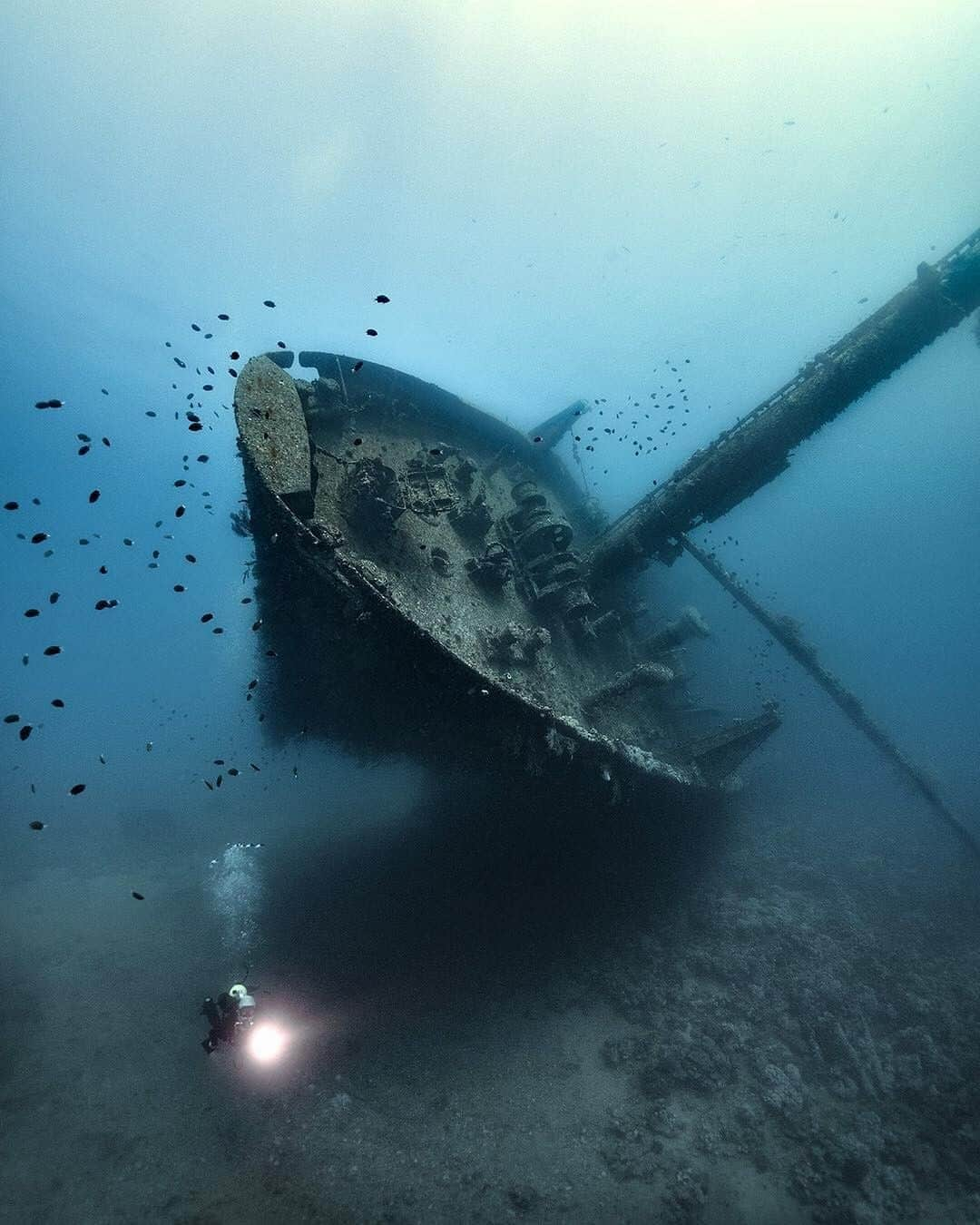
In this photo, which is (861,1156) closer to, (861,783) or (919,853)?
(919,853)

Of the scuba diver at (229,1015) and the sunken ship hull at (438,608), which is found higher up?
the sunken ship hull at (438,608)

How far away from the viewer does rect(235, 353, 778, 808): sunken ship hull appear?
582cm

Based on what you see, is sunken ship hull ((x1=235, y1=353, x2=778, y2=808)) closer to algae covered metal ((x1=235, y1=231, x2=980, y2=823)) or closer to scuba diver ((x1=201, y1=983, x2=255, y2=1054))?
algae covered metal ((x1=235, y1=231, x2=980, y2=823))

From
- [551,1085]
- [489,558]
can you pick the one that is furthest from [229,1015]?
[489,558]

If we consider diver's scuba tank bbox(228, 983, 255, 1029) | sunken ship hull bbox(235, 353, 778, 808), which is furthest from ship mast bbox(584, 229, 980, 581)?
diver's scuba tank bbox(228, 983, 255, 1029)

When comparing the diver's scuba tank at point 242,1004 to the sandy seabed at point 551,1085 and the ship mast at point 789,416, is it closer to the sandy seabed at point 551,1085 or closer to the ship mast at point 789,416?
the sandy seabed at point 551,1085

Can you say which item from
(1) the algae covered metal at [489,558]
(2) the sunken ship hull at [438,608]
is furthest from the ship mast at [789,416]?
(2) the sunken ship hull at [438,608]

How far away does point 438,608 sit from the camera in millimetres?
7727

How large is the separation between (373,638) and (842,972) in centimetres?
1148

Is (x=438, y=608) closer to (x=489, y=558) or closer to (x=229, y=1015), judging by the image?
(x=489, y=558)

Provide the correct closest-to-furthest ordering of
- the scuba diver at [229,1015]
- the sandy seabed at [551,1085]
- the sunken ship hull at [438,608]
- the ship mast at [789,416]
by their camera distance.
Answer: the sunken ship hull at [438,608], the sandy seabed at [551,1085], the scuba diver at [229,1015], the ship mast at [789,416]

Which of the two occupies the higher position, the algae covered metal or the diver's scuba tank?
the algae covered metal

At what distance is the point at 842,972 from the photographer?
9.96m

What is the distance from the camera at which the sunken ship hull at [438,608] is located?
582cm
